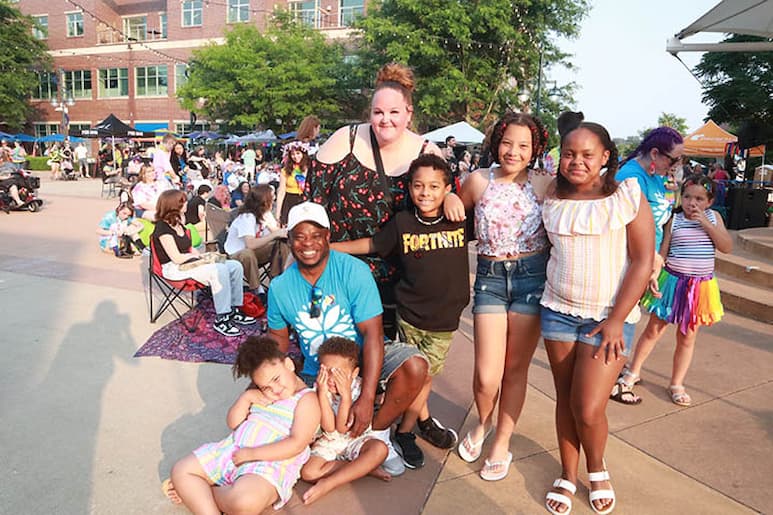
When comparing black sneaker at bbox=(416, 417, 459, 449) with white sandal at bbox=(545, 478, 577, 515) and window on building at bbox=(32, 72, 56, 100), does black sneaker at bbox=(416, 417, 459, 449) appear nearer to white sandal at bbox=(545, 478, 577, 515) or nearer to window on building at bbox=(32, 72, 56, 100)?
white sandal at bbox=(545, 478, 577, 515)

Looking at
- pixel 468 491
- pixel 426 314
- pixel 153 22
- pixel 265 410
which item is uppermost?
pixel 153 22

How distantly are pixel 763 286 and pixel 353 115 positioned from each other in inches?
1066

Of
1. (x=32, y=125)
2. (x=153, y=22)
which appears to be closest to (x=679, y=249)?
(x=153, y=22)

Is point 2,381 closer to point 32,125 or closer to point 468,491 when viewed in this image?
point 468,491

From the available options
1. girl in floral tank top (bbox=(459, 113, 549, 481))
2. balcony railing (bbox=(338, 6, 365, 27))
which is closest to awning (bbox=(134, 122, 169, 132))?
balcony railing (bbox=(338, 6, 365, 27))

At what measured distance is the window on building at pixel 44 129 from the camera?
44625mm

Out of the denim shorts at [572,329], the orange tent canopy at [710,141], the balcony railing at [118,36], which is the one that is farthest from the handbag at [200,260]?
the balcony railing at [118,36]

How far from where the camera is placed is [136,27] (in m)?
41.6

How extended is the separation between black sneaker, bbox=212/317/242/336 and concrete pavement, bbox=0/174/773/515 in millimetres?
584

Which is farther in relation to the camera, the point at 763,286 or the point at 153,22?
the point at 153,22

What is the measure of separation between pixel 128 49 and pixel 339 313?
A: 44.3 metres

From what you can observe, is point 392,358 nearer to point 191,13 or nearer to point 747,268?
point 747,268

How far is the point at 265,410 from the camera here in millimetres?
2623

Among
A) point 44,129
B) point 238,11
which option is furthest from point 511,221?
point 44,129
